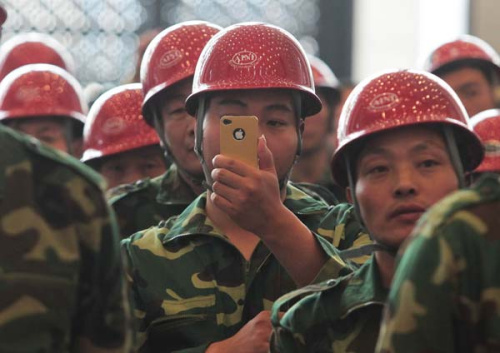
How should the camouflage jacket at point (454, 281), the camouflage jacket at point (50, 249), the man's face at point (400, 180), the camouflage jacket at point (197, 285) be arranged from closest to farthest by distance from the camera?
the camouflage jacket at point (454, 281) < the camouflage jacket at point (50, 249) < the man's face at point (400, 180) < the camouflage jacket at point (197, 285)

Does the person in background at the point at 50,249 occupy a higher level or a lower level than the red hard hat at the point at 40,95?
higher

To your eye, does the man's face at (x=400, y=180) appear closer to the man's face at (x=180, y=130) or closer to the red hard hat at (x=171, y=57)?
the man's face at (x=180, y=130)

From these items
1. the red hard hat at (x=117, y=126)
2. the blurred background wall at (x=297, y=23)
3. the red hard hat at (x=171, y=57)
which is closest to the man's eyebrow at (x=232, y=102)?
the red hard hat at (x=171, y=57)

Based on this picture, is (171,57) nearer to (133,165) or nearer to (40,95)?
(133,165)

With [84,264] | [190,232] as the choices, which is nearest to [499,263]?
[84,264]

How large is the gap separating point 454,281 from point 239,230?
1.64 meters

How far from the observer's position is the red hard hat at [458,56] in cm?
649

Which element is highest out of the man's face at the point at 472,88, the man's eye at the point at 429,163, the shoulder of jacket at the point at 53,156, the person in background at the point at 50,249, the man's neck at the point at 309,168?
the shoulder of jacket at the point at 53,156

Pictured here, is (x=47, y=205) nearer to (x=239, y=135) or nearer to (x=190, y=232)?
(x=239, y=135)

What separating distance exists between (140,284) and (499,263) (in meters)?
1.67

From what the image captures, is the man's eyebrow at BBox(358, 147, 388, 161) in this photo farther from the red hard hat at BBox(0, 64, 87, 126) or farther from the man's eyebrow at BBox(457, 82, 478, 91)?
the man's eyebrow at BBox(457, 82, 478, 91)

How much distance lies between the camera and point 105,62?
10.6m

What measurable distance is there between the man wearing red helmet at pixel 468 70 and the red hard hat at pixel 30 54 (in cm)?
180

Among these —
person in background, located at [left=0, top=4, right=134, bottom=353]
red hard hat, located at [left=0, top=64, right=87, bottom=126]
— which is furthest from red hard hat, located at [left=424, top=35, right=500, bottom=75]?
person in background, located at [left=0, top=4, right=134, bottom=353]
